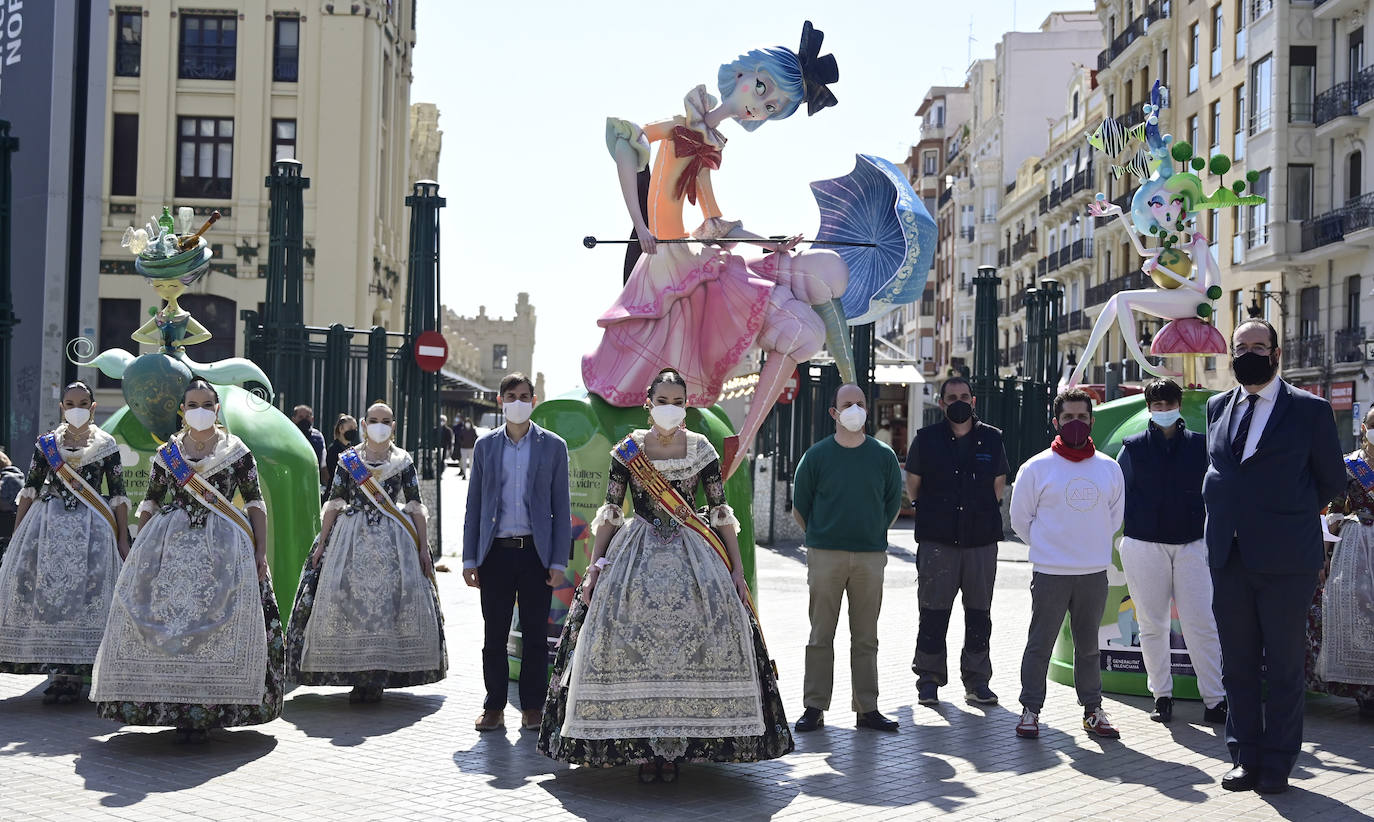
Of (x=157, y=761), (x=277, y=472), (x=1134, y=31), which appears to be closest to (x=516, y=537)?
(x=157, y=761)

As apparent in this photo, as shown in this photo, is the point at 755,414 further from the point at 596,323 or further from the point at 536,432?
the point at 536,432

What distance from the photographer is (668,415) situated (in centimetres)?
713

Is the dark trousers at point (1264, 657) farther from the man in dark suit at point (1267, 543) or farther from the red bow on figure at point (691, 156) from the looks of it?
the red bow on figure at point (691, 156)

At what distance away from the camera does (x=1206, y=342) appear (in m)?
10.6

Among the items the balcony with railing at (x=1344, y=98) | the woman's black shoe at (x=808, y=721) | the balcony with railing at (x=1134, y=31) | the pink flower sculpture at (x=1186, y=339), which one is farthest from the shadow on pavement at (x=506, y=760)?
the balcony with railing at (x=1134, y=31)

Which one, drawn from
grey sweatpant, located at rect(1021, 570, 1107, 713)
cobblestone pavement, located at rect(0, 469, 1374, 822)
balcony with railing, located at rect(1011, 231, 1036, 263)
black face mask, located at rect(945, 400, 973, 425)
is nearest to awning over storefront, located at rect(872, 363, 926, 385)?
black face mask, located at rect(945, 400, 973, 425)

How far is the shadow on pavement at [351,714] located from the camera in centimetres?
823

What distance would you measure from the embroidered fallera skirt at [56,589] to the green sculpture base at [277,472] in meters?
1.14

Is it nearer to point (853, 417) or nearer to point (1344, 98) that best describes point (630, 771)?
point (853, 417)

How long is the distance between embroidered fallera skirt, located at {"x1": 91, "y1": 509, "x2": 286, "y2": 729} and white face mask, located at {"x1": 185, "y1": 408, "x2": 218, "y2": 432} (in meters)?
0.44

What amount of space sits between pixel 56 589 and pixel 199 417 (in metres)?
1.79

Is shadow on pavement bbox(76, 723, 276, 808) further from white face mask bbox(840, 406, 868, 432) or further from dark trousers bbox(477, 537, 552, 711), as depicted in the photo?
white face mask bbox(840, 406, 868, 432)

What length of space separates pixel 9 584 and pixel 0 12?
2020cm

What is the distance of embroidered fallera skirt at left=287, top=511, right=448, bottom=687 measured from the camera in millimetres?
8938
